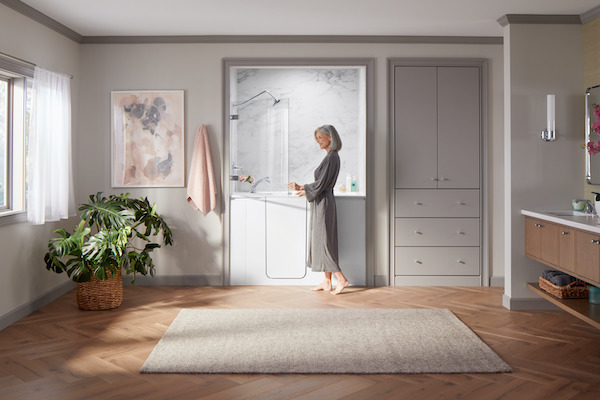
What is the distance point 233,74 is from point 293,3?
1448mm

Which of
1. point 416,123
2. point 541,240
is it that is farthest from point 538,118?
point 416,123

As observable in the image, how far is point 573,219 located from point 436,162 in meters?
1.71

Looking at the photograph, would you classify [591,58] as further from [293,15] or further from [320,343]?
[320,343]

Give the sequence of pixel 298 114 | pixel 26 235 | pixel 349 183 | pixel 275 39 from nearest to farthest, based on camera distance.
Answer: pixel 26 235
pixel 275 39
pixel 349 183
pixel 298 114

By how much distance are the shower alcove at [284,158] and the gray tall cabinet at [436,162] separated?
34 cm

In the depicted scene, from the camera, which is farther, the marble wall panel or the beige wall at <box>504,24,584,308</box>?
the marble wall panel

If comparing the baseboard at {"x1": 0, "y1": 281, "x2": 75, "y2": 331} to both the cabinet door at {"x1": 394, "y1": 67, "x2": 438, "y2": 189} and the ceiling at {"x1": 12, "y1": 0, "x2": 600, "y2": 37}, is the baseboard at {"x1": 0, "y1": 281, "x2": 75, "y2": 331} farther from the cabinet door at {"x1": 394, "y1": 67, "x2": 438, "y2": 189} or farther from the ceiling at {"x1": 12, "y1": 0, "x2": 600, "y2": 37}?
the cabinet door at {"x1": 394, "y1": 67, "x2": 438, "y2": 189}

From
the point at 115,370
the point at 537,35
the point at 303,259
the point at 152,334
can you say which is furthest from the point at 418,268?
the point at 115,370

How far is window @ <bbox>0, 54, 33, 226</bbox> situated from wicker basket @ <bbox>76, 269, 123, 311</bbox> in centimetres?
73

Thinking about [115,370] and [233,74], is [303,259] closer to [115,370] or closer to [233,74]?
[233,74]

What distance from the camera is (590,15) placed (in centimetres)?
445

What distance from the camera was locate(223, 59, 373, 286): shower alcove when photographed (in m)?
5.48

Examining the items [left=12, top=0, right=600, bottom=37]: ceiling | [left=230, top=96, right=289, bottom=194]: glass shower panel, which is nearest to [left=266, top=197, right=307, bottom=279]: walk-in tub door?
[left=230, top=96, right=289, bottom=194]: glass shower panel

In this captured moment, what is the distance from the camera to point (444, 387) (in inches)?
115
